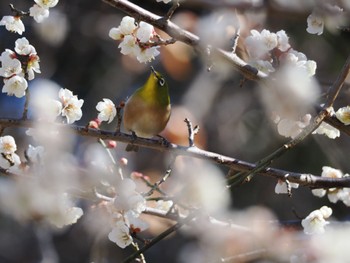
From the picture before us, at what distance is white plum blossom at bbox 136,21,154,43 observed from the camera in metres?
2.02

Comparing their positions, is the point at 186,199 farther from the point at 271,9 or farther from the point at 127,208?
the point at 271,9

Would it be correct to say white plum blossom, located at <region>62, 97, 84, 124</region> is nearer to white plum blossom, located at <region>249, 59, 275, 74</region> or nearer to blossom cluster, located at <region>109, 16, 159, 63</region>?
blossom cluster, located at <region>109, 16, 159, 63</region>

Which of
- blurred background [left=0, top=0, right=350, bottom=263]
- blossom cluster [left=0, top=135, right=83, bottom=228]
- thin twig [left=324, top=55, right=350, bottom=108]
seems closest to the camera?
blossom cluster [left=0, top=135, right=83, bottom=228]

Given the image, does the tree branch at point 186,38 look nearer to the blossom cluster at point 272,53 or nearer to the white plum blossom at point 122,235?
the blossom cluster at point 272,53

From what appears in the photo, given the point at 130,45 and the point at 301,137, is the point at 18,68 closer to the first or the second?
the point at 130,45

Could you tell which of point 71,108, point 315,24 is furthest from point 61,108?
point 315,24

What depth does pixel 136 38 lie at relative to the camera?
6.70ft

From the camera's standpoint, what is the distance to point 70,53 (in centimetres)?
625

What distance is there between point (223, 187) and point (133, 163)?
3511 mm

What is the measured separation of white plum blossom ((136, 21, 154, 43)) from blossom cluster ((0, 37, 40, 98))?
0.97 feet

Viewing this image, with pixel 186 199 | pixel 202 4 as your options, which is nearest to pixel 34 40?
pixel 186 199

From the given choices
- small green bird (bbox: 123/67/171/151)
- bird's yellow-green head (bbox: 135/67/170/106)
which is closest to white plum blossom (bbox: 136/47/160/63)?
small green bird (bbox: 123/67/171/151)

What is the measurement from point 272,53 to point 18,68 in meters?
0.74

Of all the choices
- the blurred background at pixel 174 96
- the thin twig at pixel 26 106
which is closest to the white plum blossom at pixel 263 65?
the thin twig at pixel 26 106
